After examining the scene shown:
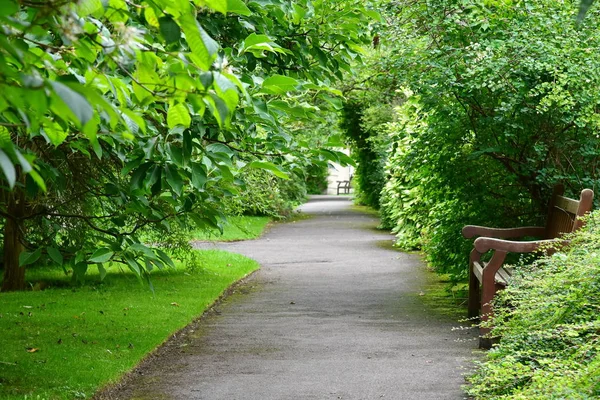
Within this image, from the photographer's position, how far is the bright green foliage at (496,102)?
948 centimetres

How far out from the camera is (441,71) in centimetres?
1000

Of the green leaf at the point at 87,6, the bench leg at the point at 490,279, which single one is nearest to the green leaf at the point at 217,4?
the green leaf at the point at 87,6

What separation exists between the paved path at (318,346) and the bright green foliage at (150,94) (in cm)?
171

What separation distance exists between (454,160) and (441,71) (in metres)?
1.39

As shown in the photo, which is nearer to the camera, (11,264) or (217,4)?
(217,4)

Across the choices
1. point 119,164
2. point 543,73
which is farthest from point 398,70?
point 119,164

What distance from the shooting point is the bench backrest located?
8273 mm

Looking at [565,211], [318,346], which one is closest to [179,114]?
[318,346]

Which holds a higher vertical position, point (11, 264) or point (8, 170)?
point (8, 170)

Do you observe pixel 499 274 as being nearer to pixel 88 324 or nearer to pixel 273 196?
pixel 88 324

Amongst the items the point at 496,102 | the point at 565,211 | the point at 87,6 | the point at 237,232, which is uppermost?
the point at 496,102

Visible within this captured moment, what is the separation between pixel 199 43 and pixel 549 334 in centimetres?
414

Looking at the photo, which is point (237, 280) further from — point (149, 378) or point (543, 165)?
point (149, 378)

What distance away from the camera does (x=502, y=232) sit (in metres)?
10.2
